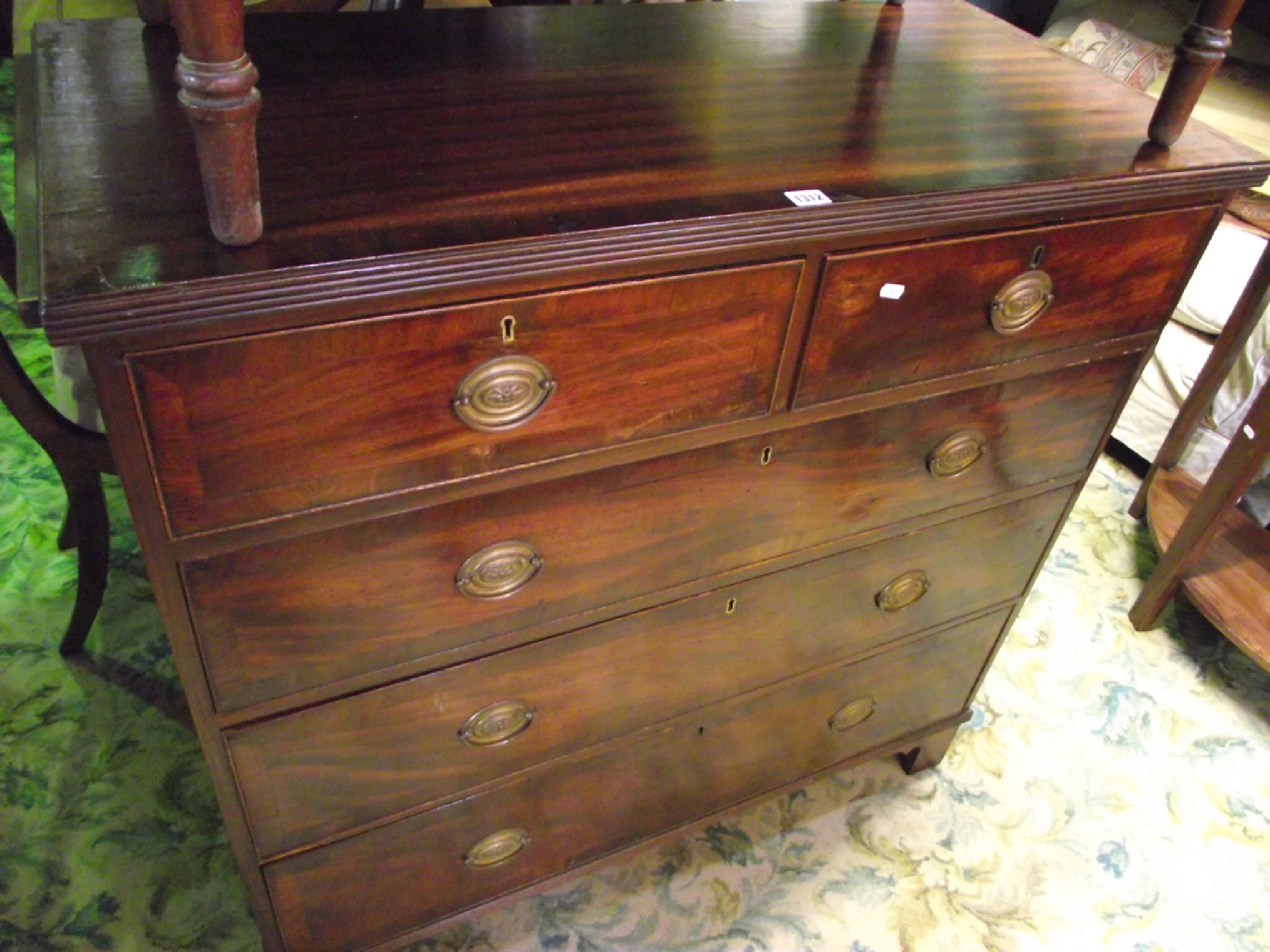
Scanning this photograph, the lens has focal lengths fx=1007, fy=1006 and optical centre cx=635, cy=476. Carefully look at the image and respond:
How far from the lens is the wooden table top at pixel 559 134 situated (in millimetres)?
654

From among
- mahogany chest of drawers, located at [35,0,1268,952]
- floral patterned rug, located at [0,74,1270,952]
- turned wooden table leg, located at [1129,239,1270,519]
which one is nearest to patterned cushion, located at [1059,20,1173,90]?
turned wooden table leg, located at [1129,239,1270,519]

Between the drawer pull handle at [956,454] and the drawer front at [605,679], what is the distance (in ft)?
0.29

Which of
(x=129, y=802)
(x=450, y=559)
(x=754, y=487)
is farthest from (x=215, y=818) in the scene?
(x=754, y=487)

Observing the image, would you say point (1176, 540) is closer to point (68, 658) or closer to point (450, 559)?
point (450, 559)

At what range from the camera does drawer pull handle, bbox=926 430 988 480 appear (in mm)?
1022

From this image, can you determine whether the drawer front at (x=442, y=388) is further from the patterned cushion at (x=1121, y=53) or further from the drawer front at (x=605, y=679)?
the patterned cushion at (x=1121, y=53)

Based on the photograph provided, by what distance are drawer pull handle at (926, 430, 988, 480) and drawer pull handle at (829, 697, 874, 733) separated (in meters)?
0.37

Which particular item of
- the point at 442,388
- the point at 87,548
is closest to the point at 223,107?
the point at 442,388

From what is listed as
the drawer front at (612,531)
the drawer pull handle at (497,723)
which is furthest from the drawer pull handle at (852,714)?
the drawer pull handle at (497,723)

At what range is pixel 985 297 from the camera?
90cm

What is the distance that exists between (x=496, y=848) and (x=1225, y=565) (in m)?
1.29

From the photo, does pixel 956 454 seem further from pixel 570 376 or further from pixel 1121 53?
pixel 1121 53

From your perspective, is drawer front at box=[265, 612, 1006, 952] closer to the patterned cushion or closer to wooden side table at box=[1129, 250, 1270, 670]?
wooden side table at box=[1129, 250, 1270, 670]

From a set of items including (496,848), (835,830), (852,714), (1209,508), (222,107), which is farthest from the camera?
(1209,508)
